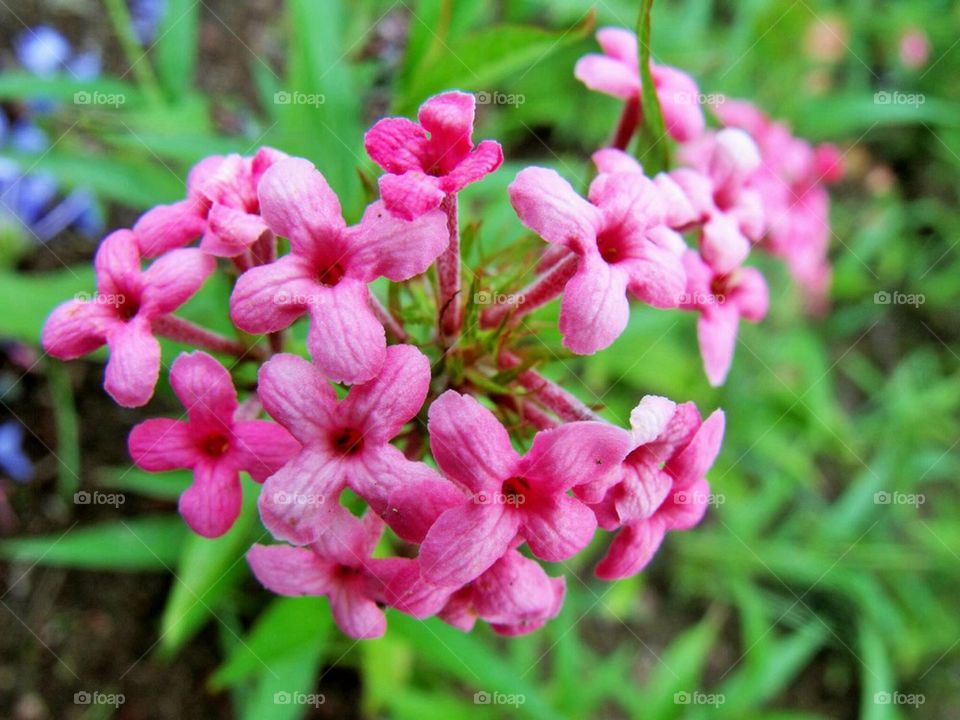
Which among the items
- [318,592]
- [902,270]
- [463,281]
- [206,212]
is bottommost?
[902,270]

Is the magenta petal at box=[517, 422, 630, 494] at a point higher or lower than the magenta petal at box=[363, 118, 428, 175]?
lower

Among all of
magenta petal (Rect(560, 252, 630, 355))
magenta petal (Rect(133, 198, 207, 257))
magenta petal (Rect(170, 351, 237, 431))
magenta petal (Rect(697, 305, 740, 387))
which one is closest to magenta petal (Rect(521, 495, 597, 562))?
magenta petal (Rect(560, 252, 630, 355))

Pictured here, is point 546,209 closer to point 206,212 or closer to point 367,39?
→ point 206,212

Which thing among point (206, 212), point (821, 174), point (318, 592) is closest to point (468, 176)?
point (206, 212)

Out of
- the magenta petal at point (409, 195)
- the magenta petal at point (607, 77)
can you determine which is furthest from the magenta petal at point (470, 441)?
the magenta petal at point (607, 77)

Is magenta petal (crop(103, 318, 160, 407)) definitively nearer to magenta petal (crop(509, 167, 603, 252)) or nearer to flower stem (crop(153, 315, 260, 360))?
flower stem (crop(153, 315, 260, 360))

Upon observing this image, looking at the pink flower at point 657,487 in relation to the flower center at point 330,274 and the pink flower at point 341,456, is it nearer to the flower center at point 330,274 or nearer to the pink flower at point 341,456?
the pink flower at point 341,456
